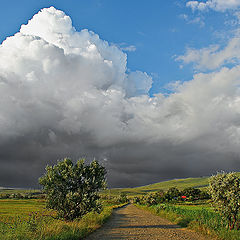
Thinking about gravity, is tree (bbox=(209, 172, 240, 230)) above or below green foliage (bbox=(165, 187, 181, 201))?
above

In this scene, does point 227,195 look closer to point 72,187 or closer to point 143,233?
point 143,233

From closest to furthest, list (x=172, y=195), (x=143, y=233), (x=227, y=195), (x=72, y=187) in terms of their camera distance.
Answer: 1. (x=227, y=195)
2. (x=143, y=233)
3. (x=72, y=187)
4. (x=172, y=195)

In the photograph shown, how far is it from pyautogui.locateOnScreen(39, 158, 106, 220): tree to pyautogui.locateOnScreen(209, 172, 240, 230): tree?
1028 cm

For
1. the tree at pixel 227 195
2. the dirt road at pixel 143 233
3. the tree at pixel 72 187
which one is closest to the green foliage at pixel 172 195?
the dirt road at pixel 143 233

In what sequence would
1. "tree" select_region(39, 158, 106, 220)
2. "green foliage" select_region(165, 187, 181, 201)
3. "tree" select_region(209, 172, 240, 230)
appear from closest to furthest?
"tree" select_region(209, 172, 240, 230) < "tree" select_region(39, 158, 106, 220) < "green foliage" select_region(165, 187, 181, 201)

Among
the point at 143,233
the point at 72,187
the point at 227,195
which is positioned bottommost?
the point at 143,233

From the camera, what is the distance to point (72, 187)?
24.0 m

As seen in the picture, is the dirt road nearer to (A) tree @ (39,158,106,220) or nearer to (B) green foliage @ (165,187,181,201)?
(A) tree @ (39,158,106,220)

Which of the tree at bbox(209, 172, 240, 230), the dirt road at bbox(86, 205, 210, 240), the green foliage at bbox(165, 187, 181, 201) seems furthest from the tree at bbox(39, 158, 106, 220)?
the green foliage at bbox(165, 187, 181, 201)

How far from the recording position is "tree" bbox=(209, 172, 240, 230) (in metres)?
18.7

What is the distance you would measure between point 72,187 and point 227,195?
44.5ft

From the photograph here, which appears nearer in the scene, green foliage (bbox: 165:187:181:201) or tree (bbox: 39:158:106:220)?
tree (bbox: 39:158:106:220)

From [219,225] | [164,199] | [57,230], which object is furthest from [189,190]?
[57,230]

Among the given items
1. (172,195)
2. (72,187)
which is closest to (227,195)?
(72,187)
